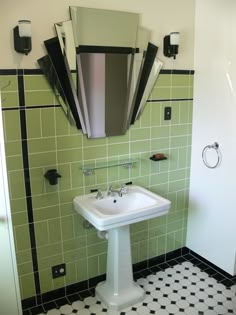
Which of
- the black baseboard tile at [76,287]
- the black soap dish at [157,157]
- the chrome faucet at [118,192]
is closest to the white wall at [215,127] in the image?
the black soap dish at [157,157]

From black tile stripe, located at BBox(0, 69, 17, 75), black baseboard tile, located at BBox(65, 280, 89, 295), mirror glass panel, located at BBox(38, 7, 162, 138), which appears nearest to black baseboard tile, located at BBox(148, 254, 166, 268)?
black baseboard tile, located at BBox(65, 280, 89, 295)

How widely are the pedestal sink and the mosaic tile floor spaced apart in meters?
0.07

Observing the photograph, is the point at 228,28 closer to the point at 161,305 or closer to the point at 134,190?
the point at 134,190

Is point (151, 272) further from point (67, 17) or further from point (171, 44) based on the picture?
point (67, 17)

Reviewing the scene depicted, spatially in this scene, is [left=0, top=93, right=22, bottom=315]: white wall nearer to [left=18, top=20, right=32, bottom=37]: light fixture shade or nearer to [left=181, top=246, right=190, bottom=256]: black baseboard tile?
[left=18, top=20, right=32, bottom=37]: light fixture shade

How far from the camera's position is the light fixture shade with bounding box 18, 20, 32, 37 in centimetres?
176

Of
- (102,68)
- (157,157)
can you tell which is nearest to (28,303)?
(157,157)

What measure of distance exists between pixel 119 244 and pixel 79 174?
573 millimetres

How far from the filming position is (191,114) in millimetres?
2697

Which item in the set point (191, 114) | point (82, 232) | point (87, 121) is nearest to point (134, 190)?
point (82, 232)

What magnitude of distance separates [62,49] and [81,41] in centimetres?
15

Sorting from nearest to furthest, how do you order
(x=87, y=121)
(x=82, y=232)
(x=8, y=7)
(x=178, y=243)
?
(x=8, y=7) < (x=87, y=121) < (x=82, y=232) < (x=178, y=243)

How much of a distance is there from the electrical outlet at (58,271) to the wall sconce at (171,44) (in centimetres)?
178

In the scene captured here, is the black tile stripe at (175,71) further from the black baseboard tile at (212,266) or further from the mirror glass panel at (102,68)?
the black baseboard tile at (212,266)
